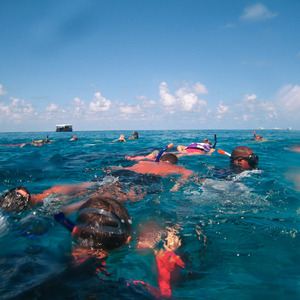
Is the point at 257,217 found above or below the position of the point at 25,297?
below

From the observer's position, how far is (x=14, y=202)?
3613mm

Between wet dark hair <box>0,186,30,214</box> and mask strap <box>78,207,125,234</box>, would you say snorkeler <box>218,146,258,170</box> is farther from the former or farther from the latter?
wet dark hair <box>0,186,30,214</box>

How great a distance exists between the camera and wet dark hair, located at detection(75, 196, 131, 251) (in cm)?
229

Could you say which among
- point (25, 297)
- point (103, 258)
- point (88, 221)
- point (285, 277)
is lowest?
point (285, 277)

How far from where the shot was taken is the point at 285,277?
2.18 m

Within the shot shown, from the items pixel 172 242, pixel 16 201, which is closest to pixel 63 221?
pixel 172 242

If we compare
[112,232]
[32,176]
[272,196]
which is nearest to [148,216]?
[112,232]

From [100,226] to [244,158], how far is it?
6.01 metres

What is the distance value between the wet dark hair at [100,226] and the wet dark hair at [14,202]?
6.24 feet

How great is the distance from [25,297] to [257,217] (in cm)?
354

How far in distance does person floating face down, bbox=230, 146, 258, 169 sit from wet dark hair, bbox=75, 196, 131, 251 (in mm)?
5748

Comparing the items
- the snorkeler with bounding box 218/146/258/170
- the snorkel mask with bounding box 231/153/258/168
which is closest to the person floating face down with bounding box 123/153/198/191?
the snorkeler with bounding box 218/146/258/170

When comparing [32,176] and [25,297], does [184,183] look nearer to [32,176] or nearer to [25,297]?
[25,297]

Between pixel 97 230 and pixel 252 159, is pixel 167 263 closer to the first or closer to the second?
pixel 97 230
